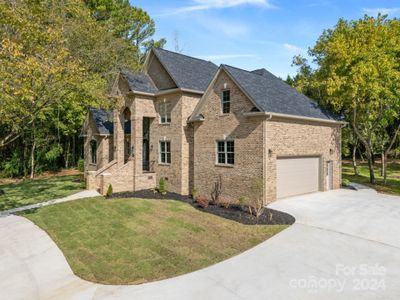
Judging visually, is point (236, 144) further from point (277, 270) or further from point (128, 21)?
point (128, 21)

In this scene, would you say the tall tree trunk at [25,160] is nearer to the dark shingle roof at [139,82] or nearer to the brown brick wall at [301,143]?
the dark shingle roof at [139,82]

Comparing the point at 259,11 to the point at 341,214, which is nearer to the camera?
the point at 341,214

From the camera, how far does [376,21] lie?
20922 millimetres

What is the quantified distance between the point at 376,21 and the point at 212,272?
908 inches

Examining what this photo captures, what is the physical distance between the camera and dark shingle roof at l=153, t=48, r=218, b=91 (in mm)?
18994

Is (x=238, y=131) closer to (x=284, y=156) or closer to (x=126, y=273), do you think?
(x=284, y=156)

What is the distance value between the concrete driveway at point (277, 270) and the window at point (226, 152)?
526 centimetres

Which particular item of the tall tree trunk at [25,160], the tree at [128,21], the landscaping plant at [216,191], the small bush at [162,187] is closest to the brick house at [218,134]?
the landscaping plant at [216,191]

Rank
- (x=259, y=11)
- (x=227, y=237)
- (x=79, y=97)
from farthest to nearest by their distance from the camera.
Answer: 1. (x=79, y=97)
2. (x=259, y=11)
3. (x=227, y=237)

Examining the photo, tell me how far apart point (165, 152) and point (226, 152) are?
5598 millimetres

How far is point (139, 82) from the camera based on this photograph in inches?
Answer: 824

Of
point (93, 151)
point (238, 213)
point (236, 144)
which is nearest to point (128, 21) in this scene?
point (93, 151)

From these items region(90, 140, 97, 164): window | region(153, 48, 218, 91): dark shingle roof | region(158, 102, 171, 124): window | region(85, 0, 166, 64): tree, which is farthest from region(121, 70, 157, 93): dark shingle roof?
region(85, 0, 166, 64): tree

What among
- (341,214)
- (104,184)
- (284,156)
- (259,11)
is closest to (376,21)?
(259,11)
